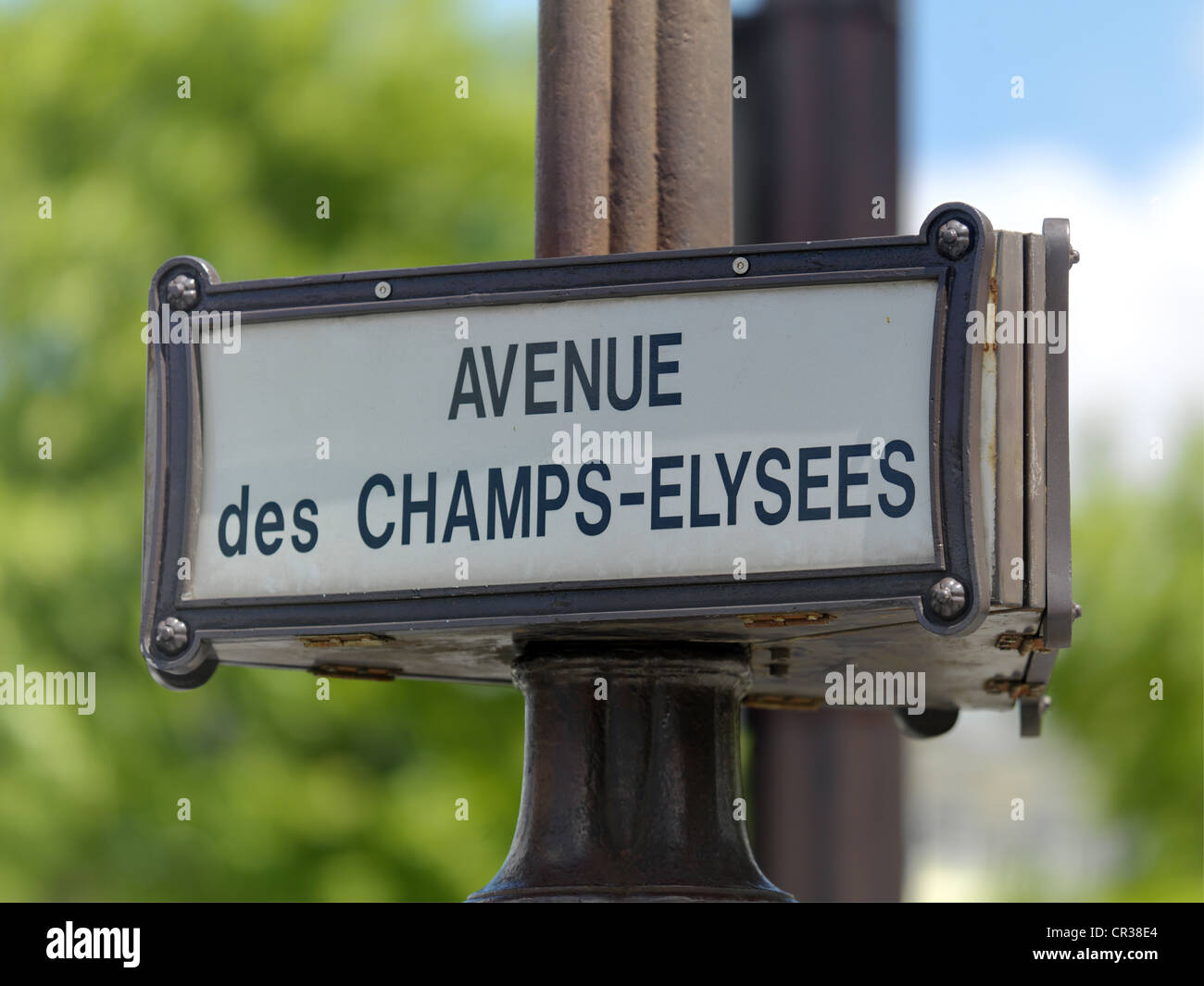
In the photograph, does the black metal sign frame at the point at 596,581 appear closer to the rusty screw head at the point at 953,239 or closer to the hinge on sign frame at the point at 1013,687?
Answer: the rusty screw head at the point at 953,239

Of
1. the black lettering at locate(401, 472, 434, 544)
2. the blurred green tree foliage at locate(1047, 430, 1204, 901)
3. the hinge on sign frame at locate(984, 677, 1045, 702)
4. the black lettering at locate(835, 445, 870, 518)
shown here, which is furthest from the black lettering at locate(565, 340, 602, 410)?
the blurred green tree foliage at locate(1047, 430, 1204, 901)

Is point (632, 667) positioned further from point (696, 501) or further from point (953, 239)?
point (953, 239)

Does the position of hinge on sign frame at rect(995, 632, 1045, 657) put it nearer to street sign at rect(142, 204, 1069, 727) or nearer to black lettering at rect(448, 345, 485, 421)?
street sign at rect(142, 204, 1069, 727)

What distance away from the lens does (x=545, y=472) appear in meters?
2.63

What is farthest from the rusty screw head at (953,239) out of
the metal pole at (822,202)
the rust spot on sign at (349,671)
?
the metal pole at (822,202)

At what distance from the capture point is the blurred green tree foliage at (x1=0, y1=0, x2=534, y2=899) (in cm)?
988

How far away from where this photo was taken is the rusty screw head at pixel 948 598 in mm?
2398

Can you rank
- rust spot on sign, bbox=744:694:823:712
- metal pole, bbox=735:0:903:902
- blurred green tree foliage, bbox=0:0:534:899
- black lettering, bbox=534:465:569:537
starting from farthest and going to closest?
1. blurred green tree foliage, bbox=0:0:534:899
2. metal pole, bbox=735:0:903:902
3. rust spot on sign, bbox=744:694:823:712
4. black lettering, bbox=534:465:569:537

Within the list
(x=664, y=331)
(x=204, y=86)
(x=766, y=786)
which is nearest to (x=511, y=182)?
A: (x=204, y=86)

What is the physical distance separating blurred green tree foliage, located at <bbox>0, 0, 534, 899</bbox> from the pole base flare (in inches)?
276

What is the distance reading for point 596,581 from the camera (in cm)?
257

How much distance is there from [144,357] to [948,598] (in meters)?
8.77

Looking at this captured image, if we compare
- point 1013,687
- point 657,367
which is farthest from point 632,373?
point 1013,687
